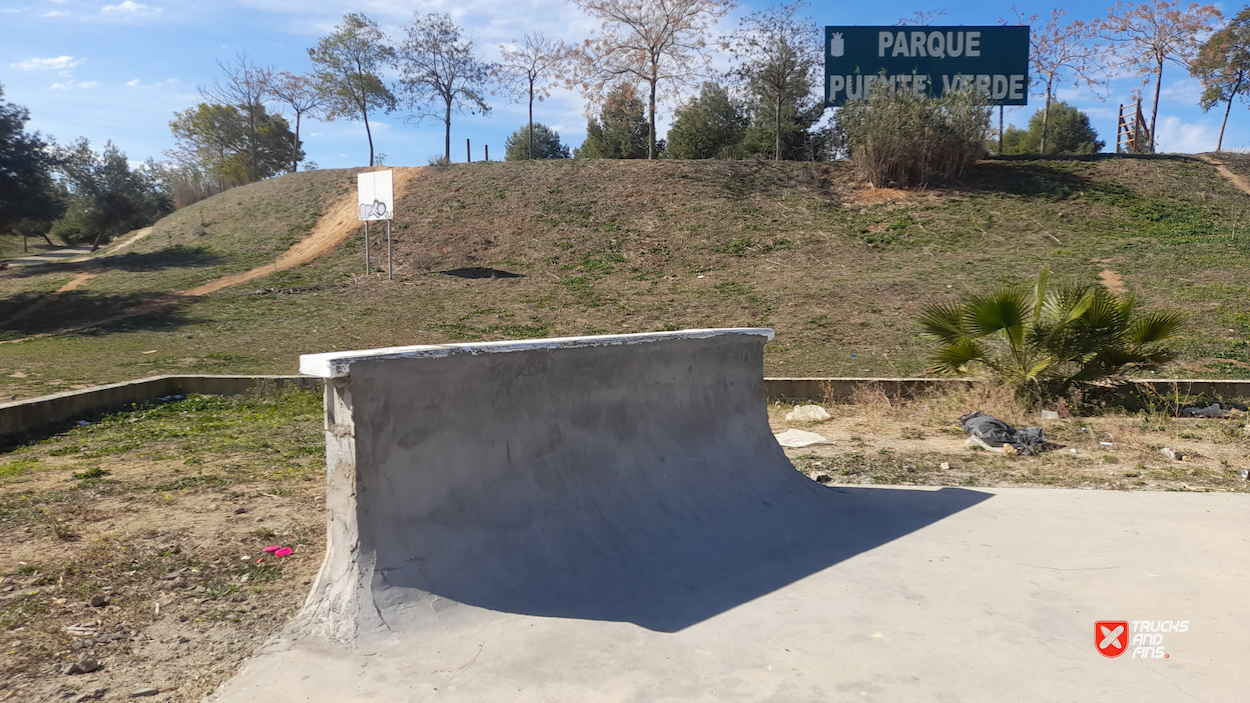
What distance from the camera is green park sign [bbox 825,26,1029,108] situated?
2828 centimetres

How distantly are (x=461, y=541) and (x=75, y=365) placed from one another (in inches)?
491

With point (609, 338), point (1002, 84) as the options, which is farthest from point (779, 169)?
point (609, 338)

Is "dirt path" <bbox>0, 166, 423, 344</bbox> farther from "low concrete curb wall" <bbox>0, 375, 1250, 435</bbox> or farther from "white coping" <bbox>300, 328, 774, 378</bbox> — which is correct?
"white coping" <bbox>300, 328, 774, 378</bbox>

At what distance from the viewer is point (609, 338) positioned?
439 cm

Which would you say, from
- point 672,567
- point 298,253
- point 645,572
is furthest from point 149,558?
point 298,253

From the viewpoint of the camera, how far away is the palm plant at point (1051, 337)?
8922mm

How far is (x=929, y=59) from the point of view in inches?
1117

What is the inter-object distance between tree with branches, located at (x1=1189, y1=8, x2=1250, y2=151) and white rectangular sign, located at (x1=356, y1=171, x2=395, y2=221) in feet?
115

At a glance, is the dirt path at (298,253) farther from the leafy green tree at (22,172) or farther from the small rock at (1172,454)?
the small rock at (1172,454)

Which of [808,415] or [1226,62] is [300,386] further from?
[1226,62]
